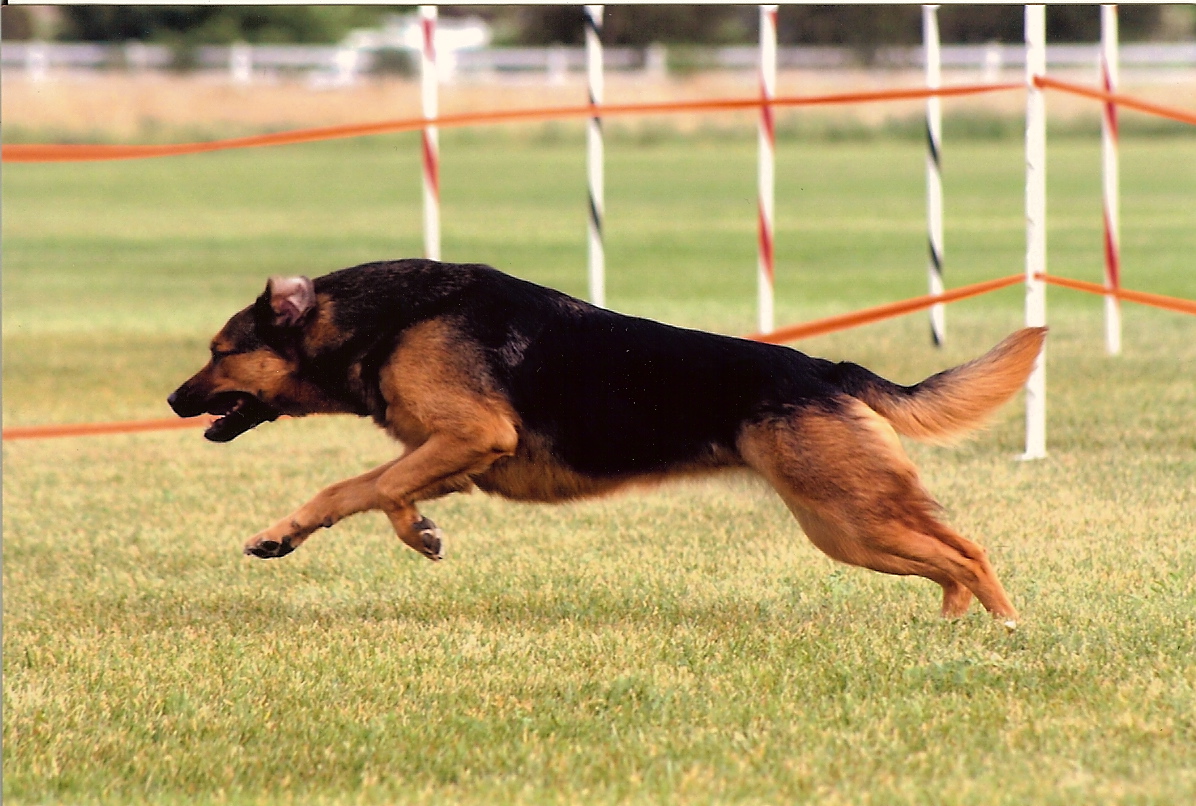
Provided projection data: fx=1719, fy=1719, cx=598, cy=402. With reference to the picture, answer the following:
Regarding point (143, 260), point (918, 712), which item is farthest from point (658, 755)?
point (143, 260)

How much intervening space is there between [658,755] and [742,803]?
1.22 ft

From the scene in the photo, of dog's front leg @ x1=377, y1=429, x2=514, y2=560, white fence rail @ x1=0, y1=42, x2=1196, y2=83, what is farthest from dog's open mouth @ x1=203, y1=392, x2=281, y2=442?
white fence rail @ x1=0, y1=42, x2=1196, y2=83

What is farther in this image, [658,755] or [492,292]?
[492,292]

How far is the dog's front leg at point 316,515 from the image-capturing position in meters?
5.05

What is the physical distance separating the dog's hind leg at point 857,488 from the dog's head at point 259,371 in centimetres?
139

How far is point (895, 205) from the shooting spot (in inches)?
949

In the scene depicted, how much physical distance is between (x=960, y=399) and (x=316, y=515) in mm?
1933

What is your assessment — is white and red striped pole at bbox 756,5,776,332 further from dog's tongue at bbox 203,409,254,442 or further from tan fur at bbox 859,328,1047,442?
dog's tongue at bbox 203,409,254,442

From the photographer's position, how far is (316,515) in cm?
508

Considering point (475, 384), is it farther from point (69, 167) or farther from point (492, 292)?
point (69, 167)

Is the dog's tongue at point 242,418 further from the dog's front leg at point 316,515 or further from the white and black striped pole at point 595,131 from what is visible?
the white and black striped pole at point 595,131

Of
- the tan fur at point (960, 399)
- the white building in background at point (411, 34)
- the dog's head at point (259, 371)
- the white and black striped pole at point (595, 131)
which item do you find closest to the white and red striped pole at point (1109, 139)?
the white and black striped pole at point (595, 131)

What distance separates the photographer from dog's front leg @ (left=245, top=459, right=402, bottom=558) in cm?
505

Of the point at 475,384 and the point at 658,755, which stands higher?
the point at 475,384
